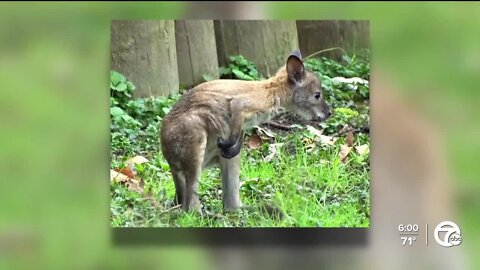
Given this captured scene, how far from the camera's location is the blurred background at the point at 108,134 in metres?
2.15

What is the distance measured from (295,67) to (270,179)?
1.21 ft

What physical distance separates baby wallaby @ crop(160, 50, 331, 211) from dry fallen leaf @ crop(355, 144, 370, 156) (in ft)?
0.48

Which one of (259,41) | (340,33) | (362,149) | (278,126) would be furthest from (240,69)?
(362,149)

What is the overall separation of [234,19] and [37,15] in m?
0.63

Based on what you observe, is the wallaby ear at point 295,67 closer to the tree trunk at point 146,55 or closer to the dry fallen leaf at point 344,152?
the dry fallen leaf at point 344,152

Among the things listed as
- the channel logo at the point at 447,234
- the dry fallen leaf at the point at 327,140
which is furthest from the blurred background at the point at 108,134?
the dry fallen leaf at the point at 327,140

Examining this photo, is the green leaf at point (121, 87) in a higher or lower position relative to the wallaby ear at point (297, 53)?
lower

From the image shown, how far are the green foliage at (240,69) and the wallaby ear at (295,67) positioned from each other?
11cm

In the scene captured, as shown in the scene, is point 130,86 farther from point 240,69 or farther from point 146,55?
point 240,69

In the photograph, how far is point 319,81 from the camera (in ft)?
7.28

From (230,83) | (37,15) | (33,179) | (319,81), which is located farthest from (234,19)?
(33,179)

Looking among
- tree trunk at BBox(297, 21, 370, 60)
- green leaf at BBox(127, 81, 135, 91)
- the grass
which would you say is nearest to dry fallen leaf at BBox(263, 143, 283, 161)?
the grass

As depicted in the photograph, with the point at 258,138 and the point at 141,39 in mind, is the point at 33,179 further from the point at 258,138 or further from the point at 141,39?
the point at 258,138

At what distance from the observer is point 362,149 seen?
2162 mm
